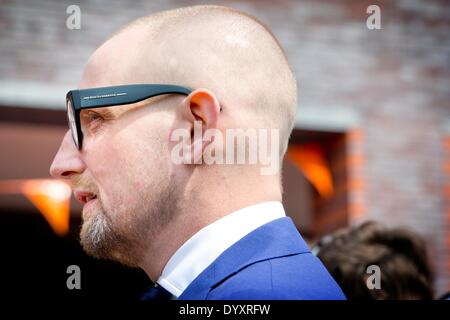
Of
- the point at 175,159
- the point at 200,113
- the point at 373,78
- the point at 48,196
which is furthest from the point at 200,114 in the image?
the point at 48,196

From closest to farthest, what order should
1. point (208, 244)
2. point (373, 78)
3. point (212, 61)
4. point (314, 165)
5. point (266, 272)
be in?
point (266, 272) → point (208, 244) → point (212, 61) → point (373, 78) → point (314, 165)

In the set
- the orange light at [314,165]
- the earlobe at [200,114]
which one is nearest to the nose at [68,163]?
the earlobe at [200,114]

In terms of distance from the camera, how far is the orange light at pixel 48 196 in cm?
754

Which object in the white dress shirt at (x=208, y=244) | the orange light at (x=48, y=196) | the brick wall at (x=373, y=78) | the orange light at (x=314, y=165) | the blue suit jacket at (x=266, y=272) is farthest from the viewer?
the orange light at (x=48, y=196)

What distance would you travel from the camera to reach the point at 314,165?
627 centimetres

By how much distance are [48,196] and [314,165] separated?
286cm

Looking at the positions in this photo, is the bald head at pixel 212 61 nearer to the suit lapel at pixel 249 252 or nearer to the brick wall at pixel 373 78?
the suit lapel at pixel 249 252

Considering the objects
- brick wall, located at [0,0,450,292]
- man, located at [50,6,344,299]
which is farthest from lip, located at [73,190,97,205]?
brick wall, located at [0,0,450,292]

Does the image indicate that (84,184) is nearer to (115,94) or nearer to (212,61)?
(115,94)

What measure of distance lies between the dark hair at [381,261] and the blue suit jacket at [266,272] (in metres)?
1.27

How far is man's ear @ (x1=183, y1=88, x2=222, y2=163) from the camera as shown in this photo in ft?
5.41

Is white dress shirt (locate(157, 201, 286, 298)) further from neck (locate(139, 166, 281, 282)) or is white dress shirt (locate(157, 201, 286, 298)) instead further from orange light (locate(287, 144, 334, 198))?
orange light (locate(287, 144, 334, 198))

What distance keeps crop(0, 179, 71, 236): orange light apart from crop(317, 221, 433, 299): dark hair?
476 centimetres

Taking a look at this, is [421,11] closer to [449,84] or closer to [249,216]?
[449,84]
